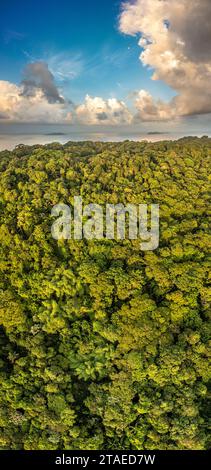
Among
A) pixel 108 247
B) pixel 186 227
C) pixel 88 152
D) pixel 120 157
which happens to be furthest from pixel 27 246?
pixel 88 152

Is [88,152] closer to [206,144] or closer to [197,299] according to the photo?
[206,144]

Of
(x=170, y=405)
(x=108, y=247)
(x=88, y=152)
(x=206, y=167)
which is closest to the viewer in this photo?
(x=170, y=405)

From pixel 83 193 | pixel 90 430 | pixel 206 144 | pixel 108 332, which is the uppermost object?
pixel 206 144

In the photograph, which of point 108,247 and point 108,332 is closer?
point 108,332

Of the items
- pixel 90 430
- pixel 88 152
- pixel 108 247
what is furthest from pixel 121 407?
pixel 88 152

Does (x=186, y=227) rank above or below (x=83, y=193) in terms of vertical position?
below

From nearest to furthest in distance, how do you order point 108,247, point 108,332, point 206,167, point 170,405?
1. point 170,405
2. point 108,332
3. point 108,247
4. point 206,167
